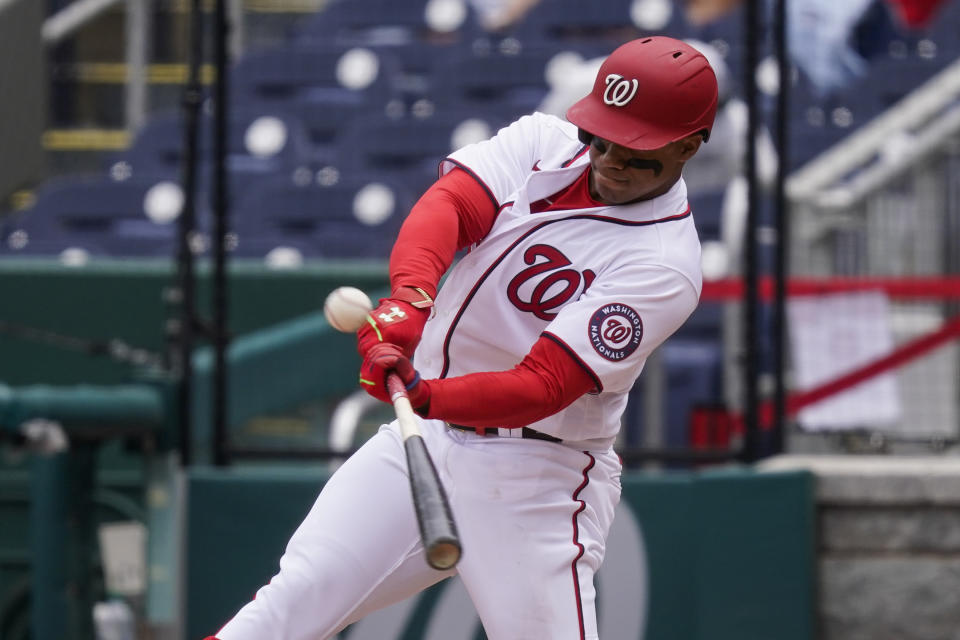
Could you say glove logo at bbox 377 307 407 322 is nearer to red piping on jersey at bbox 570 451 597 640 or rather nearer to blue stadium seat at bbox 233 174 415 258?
red piping on jersey at bbox 570 451 597 640

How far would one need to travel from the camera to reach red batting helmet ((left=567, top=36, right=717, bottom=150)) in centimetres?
257

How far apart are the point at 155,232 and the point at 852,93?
345 centimetres

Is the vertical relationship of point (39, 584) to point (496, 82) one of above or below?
below

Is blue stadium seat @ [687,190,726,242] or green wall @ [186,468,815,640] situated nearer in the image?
green wall @ [186,468,815,640]

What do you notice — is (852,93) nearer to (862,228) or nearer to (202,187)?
(862,228)

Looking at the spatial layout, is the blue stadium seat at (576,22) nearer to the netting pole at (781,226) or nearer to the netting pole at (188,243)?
the netting pole at (781,226)

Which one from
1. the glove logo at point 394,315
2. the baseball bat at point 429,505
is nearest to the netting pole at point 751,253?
the glove logo at point 394,315

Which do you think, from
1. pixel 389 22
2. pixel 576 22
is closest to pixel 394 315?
pixel 576 22

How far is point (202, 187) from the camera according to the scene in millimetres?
7238

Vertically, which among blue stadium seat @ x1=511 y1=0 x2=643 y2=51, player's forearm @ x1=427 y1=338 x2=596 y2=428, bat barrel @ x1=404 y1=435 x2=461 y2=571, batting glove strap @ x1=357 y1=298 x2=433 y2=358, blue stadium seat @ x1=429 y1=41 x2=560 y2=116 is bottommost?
bat barrel @ x1=404 y1=435 x2=461 y2=571

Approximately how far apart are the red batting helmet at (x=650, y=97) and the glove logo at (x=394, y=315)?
477mm

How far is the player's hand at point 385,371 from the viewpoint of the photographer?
2.34 metres

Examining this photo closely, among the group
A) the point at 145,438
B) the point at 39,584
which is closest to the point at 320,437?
the point at 145,438

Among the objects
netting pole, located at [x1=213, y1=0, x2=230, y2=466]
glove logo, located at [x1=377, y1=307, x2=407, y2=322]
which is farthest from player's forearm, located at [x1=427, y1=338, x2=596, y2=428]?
netting pole, located at [x1=213, y1=0, x2=230, y2=466]
